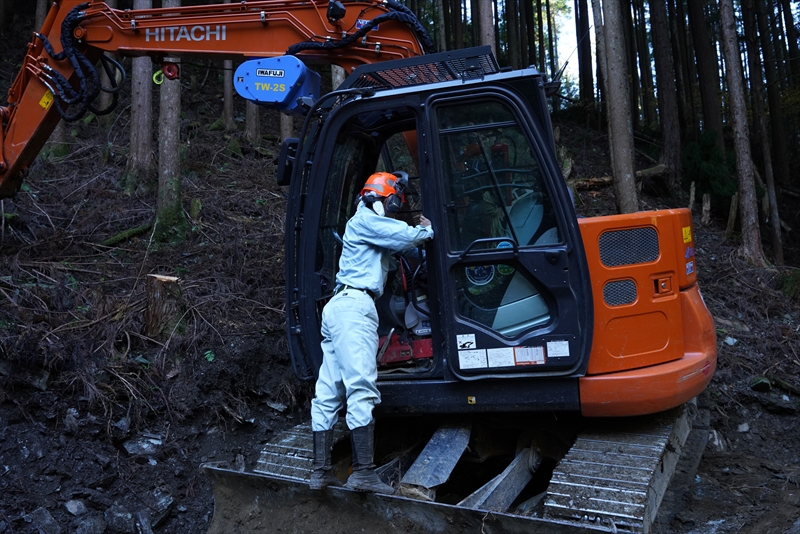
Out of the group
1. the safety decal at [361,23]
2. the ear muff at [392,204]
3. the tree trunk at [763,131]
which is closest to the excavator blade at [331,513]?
the ear muff at [392,204]

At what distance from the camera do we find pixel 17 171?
5660 millimetres

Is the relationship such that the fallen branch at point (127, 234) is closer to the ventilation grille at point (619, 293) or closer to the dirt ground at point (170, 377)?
the dirt ground at point (170, 377)

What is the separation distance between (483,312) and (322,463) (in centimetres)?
132

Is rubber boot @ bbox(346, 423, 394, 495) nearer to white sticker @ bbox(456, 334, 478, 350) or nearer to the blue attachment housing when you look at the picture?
white sticker @ bbox(456, 334, 478, 350)

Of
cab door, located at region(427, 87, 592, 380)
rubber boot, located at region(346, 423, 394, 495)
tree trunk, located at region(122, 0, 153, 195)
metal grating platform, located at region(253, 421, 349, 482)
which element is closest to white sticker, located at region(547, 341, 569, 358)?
cab door, located at region(427, 87, 592, 380)

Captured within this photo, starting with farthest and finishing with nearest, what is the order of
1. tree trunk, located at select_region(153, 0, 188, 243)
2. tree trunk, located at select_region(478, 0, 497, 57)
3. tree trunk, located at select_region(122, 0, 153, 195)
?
1. tree trunk, located at select_region(122, 0, 153, 195)
2. tree trunk, located at select_region(478, 0, 497, 57)
3. tree trunk, located at select_region(153, 0, 188, 243)

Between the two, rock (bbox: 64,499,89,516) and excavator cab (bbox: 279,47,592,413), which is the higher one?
excavator cab (bbox: 279,47,592,413)

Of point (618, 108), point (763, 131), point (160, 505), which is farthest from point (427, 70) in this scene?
point (763, 131)

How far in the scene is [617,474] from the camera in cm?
375

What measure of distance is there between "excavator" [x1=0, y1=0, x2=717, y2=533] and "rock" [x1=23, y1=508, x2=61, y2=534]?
1187mm

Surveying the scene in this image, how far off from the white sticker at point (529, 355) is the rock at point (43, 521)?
3.27 metres

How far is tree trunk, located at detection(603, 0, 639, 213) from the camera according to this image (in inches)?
352

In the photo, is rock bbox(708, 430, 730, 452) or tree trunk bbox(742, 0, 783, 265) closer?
rock bbox(708, 430, 730, 452)

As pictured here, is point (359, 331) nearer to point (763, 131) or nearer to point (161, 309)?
point (161, 309)
